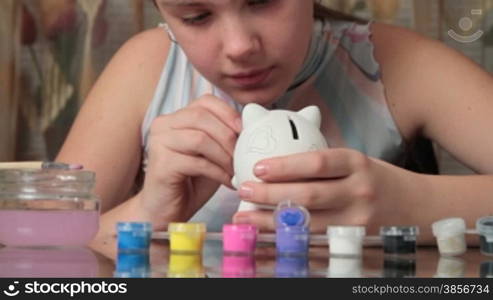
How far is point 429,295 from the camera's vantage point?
18.9 inches

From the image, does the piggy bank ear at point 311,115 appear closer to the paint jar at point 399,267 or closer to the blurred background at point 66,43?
the paint jar at point 399,267

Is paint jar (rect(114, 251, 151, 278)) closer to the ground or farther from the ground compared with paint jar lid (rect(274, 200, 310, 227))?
closer to the ground

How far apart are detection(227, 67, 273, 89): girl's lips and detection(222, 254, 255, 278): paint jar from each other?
1.21 ft

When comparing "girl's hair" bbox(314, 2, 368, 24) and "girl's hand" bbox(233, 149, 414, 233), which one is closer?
"girl's hand" bbox(233, 149, 414, 233)

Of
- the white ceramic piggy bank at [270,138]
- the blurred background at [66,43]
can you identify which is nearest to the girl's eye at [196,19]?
the white ceramic piggy bank at [270,138]

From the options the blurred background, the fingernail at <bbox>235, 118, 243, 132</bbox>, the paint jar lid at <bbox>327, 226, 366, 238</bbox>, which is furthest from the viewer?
the blurred background

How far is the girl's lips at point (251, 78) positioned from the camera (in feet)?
3.30

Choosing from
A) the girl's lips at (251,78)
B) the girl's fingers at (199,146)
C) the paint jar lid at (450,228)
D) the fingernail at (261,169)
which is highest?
the girl's lips at (251,78)

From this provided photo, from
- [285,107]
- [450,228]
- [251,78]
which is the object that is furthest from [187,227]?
[285,107]

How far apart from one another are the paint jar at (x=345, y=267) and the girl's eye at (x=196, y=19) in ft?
1.35

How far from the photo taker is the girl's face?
3.11 feet

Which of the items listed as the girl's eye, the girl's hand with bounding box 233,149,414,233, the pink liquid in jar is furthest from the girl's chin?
the pink liquid in jar

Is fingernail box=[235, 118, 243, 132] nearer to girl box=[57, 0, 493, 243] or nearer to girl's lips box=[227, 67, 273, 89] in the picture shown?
girl box=[57, 0, 493, 243]

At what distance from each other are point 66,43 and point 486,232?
49.5 inches
